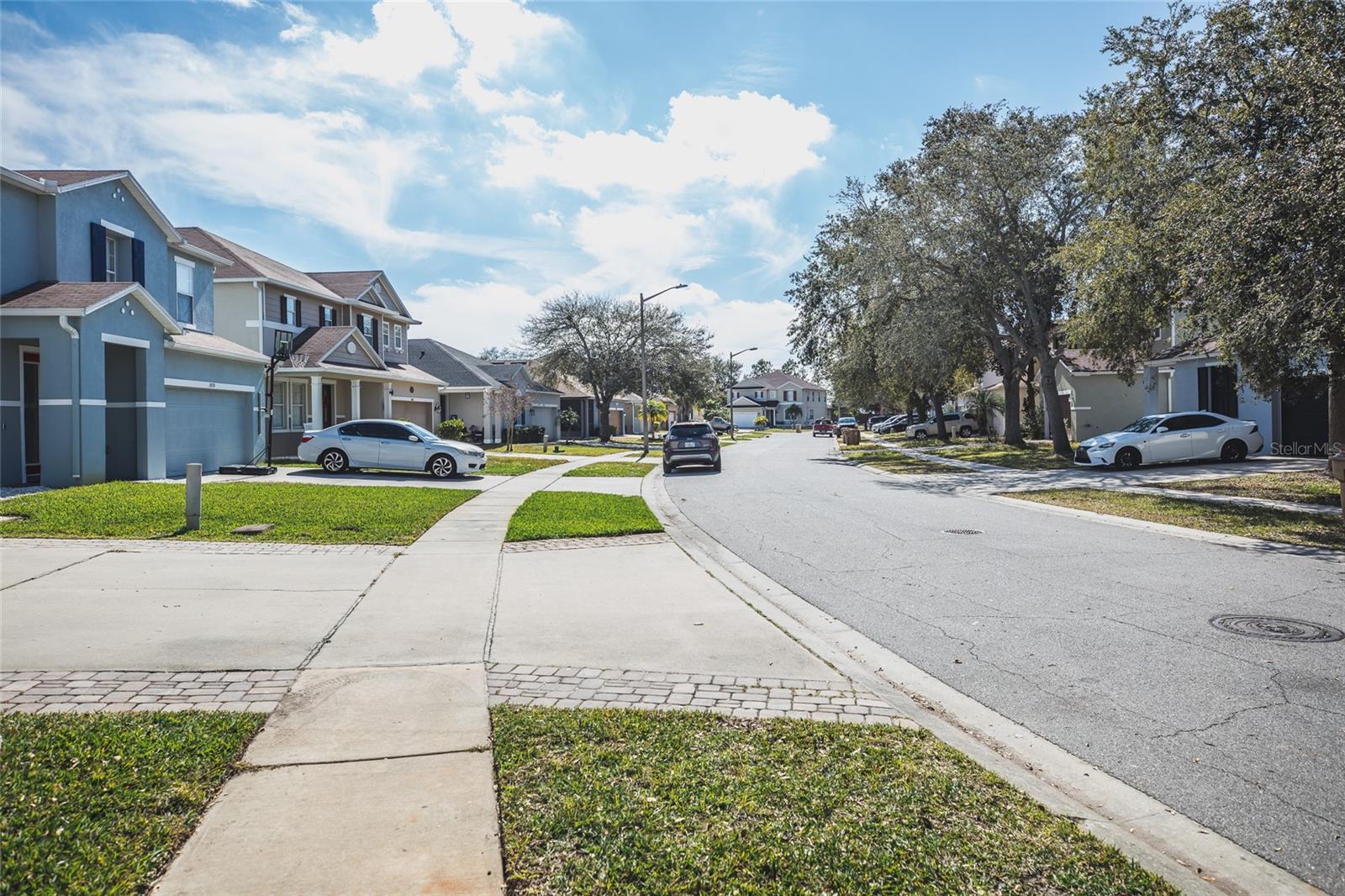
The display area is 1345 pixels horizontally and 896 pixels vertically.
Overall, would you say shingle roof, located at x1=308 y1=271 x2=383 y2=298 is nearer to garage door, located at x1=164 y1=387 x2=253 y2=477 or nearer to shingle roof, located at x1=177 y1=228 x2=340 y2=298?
shingle roof, located at x1=177 y1=228 x2=340 y2=298

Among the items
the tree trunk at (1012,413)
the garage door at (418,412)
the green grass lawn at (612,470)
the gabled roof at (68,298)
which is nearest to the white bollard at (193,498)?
the gabled roof at (68,298)

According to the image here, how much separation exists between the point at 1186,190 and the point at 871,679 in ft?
47.3

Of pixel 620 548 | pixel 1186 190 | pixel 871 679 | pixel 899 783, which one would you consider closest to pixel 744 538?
pixel 620 548

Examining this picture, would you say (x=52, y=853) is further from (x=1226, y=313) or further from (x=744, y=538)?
(x=1226, y=313)

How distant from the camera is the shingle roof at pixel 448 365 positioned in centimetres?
4562

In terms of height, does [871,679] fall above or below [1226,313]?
below

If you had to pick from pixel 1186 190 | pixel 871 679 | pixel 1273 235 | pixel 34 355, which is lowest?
pixel 871 679

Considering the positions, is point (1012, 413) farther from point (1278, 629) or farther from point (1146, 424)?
point (1278, 629)

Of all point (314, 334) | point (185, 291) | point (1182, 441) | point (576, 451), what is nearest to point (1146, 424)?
point (1182, 441)

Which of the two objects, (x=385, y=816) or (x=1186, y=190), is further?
(x=1186, y=190)

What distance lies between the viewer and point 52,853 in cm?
311

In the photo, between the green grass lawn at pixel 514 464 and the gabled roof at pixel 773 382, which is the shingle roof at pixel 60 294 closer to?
the green grass lawn at pixel 514 464

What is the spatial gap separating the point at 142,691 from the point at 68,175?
19350 mm

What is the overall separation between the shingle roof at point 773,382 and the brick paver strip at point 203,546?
122736 millimetres
